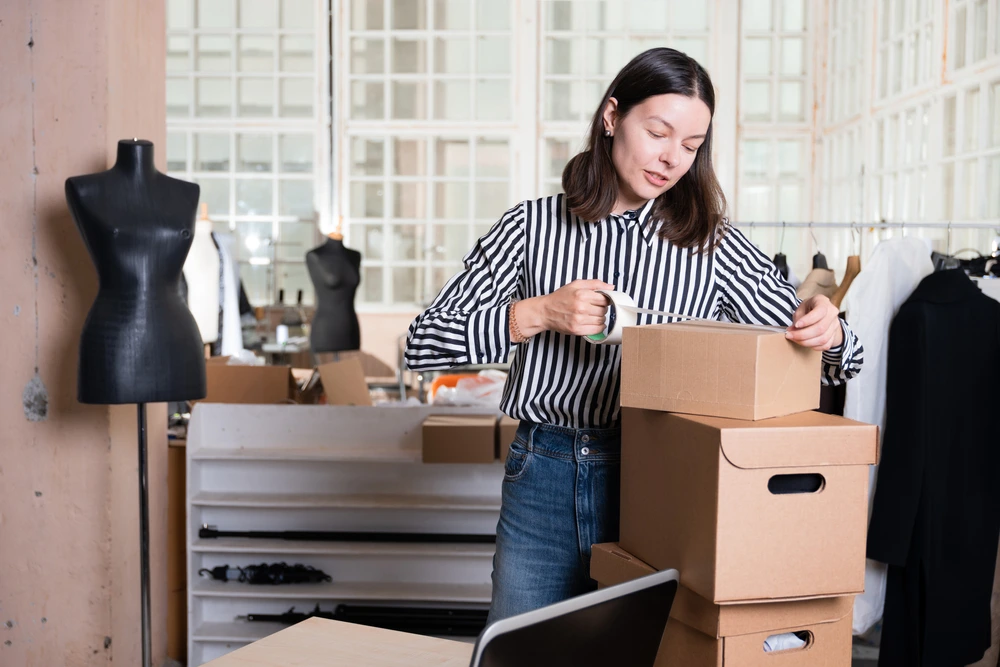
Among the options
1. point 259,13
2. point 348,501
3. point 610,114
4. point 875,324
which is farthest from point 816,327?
point 259,13

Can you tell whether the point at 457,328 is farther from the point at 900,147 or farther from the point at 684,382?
the point at 900,147

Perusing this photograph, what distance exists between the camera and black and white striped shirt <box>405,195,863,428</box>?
155 centimetres

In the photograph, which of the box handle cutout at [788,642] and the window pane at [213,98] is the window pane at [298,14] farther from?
the box handle cutout at [788,642]

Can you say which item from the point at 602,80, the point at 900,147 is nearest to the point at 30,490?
the point at 900,147

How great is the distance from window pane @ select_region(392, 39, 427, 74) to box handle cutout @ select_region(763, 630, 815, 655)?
6231 mm

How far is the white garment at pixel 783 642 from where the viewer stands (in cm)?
125

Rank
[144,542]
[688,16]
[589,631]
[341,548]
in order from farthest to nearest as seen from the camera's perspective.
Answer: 1. [688,16]
2. [341,548]
3. [144,542]
4. [589,631]

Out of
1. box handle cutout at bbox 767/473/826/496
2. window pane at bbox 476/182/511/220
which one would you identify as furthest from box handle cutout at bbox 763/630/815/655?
window pane at bbox 476/182/511/220

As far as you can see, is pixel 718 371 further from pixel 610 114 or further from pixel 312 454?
pixel 312 454

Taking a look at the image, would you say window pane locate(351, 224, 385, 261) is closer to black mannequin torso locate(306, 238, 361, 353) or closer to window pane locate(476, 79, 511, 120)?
window pane locate(476, 79, 511, 120)

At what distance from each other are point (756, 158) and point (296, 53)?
3487 mm

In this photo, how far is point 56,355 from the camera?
2865mm

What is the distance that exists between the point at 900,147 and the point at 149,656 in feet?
14.4

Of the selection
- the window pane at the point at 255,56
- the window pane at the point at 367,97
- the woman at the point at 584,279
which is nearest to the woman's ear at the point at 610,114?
the woman at the point at 584,279
